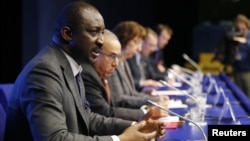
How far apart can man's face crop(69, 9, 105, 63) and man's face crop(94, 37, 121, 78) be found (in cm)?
98

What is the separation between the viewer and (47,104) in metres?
2.12

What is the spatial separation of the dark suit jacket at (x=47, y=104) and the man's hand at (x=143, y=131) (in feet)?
0.27

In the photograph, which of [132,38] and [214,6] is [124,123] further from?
[214,6]

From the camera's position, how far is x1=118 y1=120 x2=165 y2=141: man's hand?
7.49 ft

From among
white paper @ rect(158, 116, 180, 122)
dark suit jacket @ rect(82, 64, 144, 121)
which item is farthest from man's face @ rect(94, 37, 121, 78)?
white paper @ rect(158, 116, 180, 122)

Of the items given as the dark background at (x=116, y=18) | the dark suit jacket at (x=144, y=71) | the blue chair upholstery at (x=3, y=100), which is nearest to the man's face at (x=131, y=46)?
the dark background at (x=116, y=18)

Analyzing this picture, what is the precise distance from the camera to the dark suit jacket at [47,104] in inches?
82.8

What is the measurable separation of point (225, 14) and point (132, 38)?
8205 millimetres

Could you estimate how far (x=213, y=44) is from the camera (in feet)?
39.2

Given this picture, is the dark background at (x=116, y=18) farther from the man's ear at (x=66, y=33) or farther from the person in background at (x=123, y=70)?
the man's ear at (x=66, y=33)

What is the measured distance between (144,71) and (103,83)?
3.19 metres

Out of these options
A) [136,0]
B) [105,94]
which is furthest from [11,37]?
[136,0]

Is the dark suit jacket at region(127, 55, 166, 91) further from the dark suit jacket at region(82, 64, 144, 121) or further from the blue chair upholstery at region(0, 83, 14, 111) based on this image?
the blue chair upholstery at region(0, 83, 14, 111)

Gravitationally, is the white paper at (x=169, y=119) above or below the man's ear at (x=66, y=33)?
below
